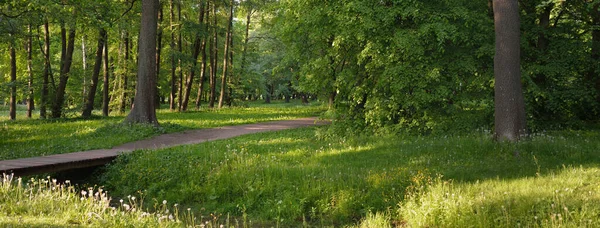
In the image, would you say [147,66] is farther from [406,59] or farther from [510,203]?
[510,203]

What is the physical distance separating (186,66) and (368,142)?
1867 centimetres

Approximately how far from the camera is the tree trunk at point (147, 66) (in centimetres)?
1584

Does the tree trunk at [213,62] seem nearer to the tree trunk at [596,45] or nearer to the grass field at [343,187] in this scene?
the grass field at [343,187]

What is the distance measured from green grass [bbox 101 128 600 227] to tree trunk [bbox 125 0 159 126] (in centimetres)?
574

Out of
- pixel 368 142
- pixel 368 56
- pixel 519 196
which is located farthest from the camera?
pixel 368 56

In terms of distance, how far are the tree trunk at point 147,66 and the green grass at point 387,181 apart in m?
5.74

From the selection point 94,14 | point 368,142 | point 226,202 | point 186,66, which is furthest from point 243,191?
point 186,66

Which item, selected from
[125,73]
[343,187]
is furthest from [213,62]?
[343,187]

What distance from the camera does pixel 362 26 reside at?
12.2 meters

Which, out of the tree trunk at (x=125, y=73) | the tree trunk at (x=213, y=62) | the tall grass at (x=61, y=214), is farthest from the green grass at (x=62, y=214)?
the tree trunk at (x=213, y=62)

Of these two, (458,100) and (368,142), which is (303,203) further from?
(458,100)

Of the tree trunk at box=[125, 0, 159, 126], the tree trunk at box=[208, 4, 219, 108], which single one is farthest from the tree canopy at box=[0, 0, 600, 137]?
the tree trunk at box=[208, 4, 219, 108]

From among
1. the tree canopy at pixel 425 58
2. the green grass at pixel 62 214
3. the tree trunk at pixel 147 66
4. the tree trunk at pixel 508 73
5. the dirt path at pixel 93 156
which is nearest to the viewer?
the green grass at pixel 62 214

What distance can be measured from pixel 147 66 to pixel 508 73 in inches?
503
